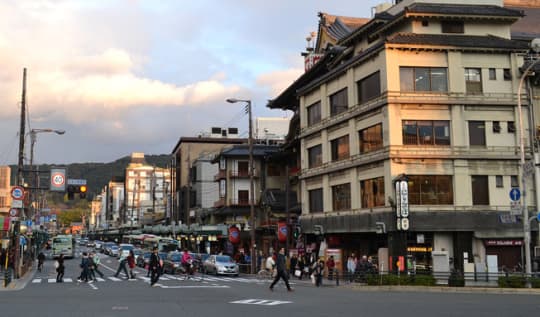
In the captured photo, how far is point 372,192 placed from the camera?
39406mm

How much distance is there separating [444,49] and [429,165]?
7.29m

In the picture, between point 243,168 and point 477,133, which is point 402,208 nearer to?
point 477,133

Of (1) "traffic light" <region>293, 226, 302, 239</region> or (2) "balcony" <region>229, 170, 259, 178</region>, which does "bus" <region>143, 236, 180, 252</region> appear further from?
(1) "traffic light" <region>293, 226, 302, 239</region>

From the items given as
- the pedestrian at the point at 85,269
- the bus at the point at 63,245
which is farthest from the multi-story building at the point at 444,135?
the bus at the point at 63,245

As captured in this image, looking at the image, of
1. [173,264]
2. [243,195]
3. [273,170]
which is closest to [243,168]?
[243,195]

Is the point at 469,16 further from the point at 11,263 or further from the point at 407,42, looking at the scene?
the point at 11,263

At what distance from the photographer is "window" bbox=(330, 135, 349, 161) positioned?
43.0 meters

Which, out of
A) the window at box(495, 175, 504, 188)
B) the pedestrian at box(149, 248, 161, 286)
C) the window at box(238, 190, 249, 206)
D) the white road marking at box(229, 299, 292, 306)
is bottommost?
the white road marking at box(229, 299, 292, 306)

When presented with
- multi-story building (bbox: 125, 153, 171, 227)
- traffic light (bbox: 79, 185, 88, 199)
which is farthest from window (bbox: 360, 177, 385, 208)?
multi-story building (bbox: 125, 153, 171, 227)

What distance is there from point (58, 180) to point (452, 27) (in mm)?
27071

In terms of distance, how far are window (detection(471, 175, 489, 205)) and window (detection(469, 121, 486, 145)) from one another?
2.19 meters

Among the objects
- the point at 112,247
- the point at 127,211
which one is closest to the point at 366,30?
the point at 112,247

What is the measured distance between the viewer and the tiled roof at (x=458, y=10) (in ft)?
127

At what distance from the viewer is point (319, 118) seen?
47.1 meters
